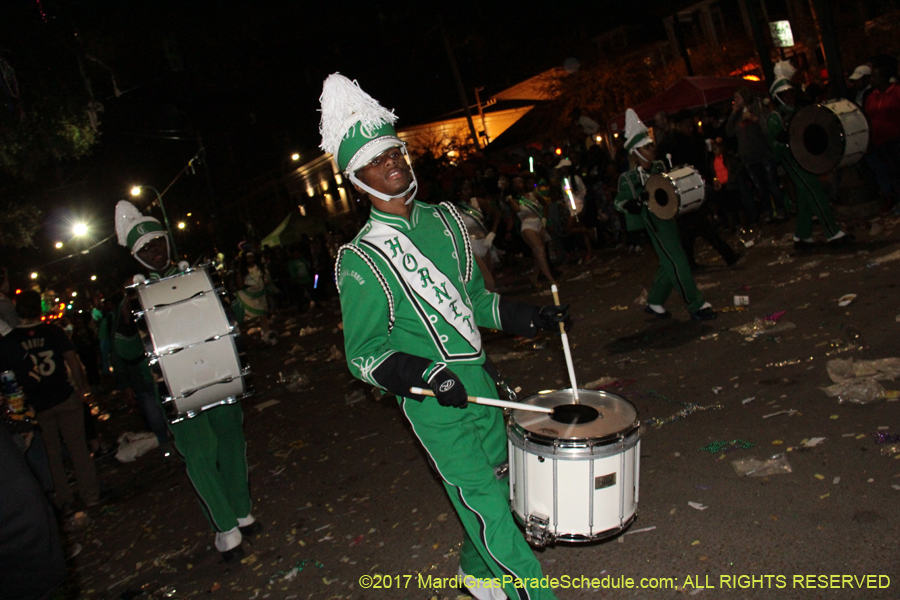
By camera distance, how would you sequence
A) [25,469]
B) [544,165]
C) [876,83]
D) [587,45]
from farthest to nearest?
1. [587,45]
2. [544,165]
3. [876,83]
4. [25,469]

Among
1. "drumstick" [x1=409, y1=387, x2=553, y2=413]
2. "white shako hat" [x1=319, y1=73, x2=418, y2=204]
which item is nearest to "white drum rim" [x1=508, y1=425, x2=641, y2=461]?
"drumstick" [x1=409, y1=387, x2=553, y2=413]

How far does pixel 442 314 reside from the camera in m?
2.91

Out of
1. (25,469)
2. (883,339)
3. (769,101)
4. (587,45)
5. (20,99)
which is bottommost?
(883,339)

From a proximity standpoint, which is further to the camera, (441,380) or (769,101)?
(769,101)

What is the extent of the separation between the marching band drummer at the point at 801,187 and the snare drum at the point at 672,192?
1868 mm

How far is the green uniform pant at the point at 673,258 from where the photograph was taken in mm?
7223

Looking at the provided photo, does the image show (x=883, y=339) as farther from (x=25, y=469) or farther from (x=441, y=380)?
(x=25, y=469)

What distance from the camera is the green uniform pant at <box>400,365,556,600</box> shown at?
2.76 m

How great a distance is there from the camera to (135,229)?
4863 millimetres

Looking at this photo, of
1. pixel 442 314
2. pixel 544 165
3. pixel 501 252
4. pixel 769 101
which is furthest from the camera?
pixel 501 252

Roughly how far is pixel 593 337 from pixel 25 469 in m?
6.47

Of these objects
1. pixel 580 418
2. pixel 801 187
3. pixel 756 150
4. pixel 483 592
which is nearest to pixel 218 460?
pixel 483 592

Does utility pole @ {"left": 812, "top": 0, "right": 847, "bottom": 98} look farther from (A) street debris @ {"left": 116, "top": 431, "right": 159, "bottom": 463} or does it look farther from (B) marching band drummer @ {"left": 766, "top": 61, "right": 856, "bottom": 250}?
(A) street debris @ {"left": 116, "top": 431, "right": 159, "bottom": 463}

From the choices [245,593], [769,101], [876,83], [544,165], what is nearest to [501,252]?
[544,165]
